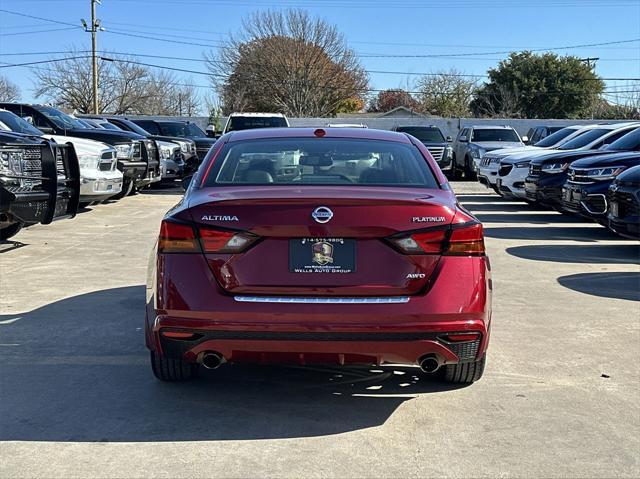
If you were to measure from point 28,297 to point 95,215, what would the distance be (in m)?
7.19

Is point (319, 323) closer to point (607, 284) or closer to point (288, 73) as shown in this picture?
point (607, 284)

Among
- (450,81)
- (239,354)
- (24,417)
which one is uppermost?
(450,81)

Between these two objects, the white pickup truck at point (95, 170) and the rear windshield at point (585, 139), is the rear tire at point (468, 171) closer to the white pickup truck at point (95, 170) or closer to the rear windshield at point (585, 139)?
the rear windshield at point (585, 139)

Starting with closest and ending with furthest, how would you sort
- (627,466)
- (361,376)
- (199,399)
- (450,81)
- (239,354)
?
(627,466) < (239,354) < (199,399) < (361,376) < (450,81)

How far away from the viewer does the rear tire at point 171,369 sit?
459 cm

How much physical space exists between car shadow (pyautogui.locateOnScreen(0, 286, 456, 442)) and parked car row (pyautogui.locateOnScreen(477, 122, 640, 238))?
5.62 meters

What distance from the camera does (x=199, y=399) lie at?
455 centimetres

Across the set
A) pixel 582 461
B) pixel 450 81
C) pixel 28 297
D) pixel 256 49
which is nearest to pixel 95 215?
pixel 28 297

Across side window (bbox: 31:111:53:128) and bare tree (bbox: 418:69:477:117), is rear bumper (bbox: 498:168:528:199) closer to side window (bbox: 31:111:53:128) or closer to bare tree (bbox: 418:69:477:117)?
side window (bbox: 31:111:53:128)

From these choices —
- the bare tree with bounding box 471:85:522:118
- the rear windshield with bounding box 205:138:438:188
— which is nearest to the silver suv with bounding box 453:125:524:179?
the rear windshield with bounding box 205:138:438:188

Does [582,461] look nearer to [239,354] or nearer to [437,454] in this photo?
[437,454]

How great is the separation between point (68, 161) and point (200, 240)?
654cm

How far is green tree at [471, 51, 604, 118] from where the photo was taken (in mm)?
55281

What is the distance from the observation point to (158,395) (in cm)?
459
